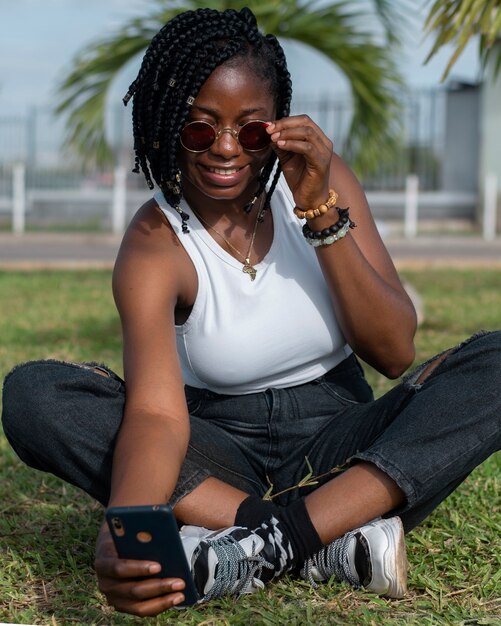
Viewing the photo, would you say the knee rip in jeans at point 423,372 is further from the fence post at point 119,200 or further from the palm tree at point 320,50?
the fence post at point 119,200

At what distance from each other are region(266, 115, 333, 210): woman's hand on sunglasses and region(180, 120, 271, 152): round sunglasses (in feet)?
0.17

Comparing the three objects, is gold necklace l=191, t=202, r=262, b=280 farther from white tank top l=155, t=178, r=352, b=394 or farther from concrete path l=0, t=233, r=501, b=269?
concrete path l=0, t=233, r=501, b=269

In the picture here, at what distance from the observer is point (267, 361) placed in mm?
2682

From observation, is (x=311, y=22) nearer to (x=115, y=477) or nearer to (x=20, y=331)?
(x=20, y=331)

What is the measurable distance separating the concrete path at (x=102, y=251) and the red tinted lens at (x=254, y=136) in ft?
28.3

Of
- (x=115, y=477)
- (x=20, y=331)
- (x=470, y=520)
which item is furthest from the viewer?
(x=20, y=331)

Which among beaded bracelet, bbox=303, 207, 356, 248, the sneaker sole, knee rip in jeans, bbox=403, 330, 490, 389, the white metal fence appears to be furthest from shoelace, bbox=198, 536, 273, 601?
the white metal fence

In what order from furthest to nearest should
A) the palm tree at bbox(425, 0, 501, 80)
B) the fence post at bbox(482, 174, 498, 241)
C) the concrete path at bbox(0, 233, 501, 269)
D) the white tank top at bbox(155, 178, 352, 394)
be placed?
the fence post at bbox(482, 174, 498, 241), the concrete path at bbox(0, 233, 501, 269), the palm tree at bbox(425, 0, 501, 80), the white tank top at bbox(155, 178, 352, 394)

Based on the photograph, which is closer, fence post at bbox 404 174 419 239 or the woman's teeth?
the woman's teeth

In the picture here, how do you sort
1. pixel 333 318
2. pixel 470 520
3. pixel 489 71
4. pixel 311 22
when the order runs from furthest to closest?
1. pixel 489 71
2. pixel 311 22
3. pixel 470 520
4. pixel 333 318

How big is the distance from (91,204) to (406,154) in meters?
5.66

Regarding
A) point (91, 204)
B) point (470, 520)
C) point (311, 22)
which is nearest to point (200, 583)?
point (470, 520)

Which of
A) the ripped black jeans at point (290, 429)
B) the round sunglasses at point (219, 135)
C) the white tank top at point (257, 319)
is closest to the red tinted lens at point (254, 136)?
the round sunglasses at point (219, 135)

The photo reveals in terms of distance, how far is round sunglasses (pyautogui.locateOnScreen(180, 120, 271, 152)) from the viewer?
2.54m
